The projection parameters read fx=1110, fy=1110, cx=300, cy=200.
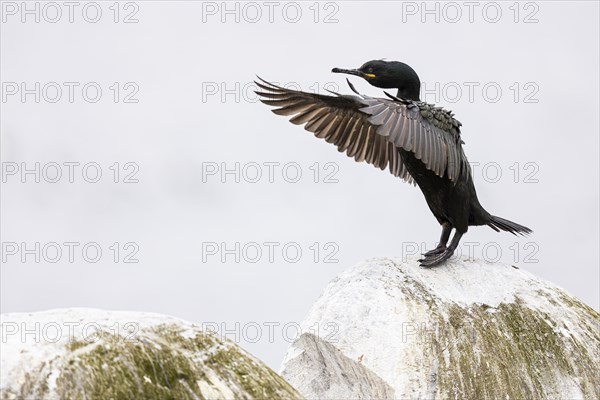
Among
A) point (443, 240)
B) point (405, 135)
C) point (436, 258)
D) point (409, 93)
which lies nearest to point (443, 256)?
point (436, 258)

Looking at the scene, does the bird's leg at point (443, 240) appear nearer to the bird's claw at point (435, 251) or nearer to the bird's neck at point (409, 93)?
the bird's claw at point (435, 251)

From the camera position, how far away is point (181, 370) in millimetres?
7309

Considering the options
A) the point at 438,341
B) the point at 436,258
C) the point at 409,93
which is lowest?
the point at 438,341

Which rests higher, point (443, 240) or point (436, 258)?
point (443, 240)

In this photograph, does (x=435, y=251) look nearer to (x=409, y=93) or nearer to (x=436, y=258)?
(x=436, y=258)

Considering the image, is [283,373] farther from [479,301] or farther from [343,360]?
[479,301]

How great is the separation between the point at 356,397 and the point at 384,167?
352 centimetres

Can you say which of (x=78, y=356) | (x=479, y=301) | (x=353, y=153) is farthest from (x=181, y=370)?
(x=353, y=153)

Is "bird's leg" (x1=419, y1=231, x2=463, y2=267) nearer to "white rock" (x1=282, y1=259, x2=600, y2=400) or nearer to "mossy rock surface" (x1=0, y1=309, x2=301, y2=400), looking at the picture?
"white rock" (x1=282, y1=259, x2=600, y2=400)

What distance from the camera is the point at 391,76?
40.3 ft

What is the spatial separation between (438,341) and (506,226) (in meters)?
2.71

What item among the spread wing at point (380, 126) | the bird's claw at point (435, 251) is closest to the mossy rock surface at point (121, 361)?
the spread wing at point (380, 126)

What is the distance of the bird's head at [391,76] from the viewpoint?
12258 millimetres

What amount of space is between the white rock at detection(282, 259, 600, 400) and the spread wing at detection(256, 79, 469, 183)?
123cm
